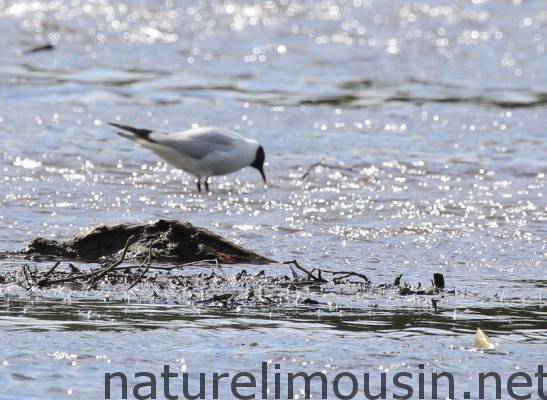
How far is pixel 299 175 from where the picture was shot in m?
10.4

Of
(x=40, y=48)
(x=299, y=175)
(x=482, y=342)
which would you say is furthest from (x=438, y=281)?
(x=40, y=48)

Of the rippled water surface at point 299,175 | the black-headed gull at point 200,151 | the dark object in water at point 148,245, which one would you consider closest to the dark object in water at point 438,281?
the rippled water surface at point 299,175

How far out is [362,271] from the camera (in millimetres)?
6898

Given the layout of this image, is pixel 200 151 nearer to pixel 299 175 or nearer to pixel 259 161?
pixel 259 161

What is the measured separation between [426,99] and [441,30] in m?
4.45

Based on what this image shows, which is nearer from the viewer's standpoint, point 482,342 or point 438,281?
point 482,342

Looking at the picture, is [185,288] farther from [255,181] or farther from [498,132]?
[498,132]

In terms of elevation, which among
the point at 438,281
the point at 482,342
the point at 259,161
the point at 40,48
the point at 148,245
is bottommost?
the point at 482,342

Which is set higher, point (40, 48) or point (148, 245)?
point (40, 48)

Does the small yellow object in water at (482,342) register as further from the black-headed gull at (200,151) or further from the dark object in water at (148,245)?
the black-headed gull at (200,151)

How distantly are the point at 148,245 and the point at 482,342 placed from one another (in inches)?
86.5

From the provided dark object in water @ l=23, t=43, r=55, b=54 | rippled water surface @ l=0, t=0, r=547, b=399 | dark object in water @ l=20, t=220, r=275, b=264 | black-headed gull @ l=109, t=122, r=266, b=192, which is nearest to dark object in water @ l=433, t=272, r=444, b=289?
rippled water surface @ l=0, t=0, r=547, b=399

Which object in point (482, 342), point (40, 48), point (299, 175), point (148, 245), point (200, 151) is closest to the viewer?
point (482, 342)

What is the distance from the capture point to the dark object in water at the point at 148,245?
6.77 m
